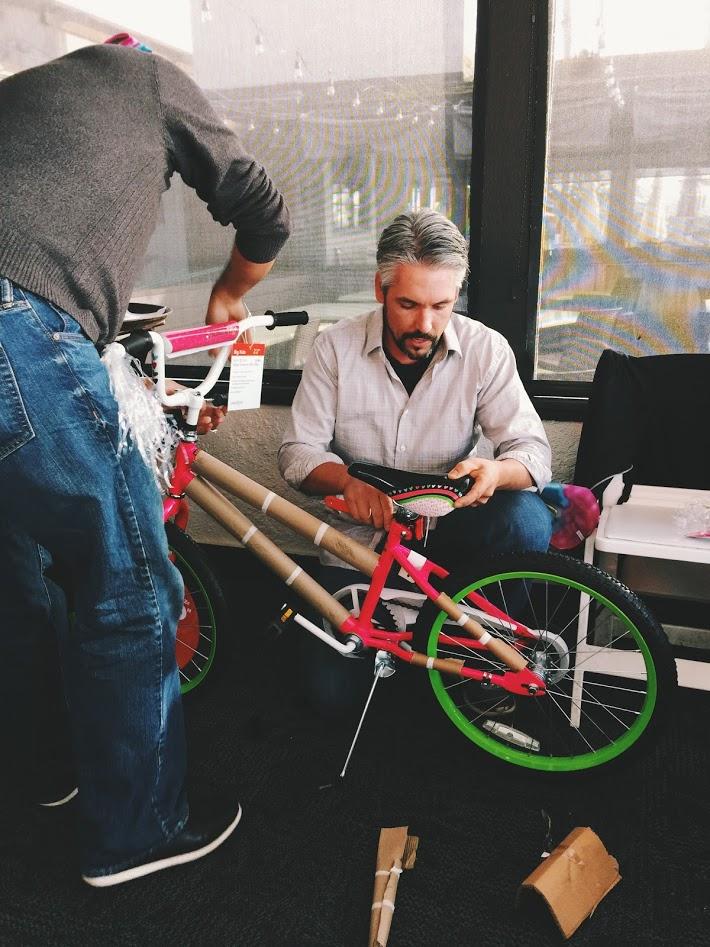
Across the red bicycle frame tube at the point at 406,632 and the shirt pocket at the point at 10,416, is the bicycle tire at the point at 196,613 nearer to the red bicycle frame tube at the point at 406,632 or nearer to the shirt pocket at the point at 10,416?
the red bicycle frame tube at the point at 406,632

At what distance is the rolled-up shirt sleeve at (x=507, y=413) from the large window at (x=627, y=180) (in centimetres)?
42

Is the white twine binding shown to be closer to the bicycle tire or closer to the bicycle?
the bicycle

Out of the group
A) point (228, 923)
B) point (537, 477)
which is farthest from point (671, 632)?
point (228, 923)

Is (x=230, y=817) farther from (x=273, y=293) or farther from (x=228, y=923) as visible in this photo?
(x=273, y=293)

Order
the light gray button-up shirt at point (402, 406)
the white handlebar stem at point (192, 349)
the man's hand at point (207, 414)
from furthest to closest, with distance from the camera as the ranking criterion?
the light gray button-up shirt at point (402, 406), the man's hand at point (207, 414), the white handlebar stem at point (192, 349)

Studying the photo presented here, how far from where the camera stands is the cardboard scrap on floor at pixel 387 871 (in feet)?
4.07

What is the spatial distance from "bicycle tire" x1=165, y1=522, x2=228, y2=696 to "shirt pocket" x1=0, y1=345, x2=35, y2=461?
2.39 feet

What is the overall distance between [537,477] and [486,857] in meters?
0.75

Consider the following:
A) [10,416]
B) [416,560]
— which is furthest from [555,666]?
[10,416]

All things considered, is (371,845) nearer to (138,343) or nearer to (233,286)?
(138,343)

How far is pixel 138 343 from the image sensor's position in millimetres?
1289

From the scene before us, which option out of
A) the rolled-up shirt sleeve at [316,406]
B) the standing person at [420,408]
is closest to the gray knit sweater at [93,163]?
the standing person at [420,408]

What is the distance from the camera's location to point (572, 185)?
6.32ft

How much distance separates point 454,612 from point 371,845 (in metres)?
0.47
